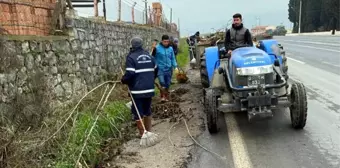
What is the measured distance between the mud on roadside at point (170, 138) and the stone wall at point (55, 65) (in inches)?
66.2

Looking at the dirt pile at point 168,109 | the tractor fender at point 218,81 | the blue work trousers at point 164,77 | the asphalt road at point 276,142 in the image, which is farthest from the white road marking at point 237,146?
the blue work trousers at point 164,77

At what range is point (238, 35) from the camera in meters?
8.05

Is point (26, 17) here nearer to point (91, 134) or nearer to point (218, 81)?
point (91, 134)

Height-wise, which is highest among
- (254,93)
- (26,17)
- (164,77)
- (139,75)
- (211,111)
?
(26,17)

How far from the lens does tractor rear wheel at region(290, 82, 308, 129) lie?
6.43m

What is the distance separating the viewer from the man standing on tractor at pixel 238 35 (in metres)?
8.02

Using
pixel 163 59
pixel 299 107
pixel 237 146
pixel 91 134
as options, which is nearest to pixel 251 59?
pixel 299 107

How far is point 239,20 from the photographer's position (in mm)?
8031

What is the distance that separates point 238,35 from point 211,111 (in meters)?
2.15

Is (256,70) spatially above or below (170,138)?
above

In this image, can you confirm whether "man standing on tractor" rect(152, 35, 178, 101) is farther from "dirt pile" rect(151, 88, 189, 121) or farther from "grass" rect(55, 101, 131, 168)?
"grass" rect(55, 101, 131, 168)

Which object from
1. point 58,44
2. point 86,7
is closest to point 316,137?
point 58,44

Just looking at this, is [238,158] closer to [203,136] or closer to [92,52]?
[203,136]

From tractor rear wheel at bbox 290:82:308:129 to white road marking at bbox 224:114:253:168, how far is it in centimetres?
95
